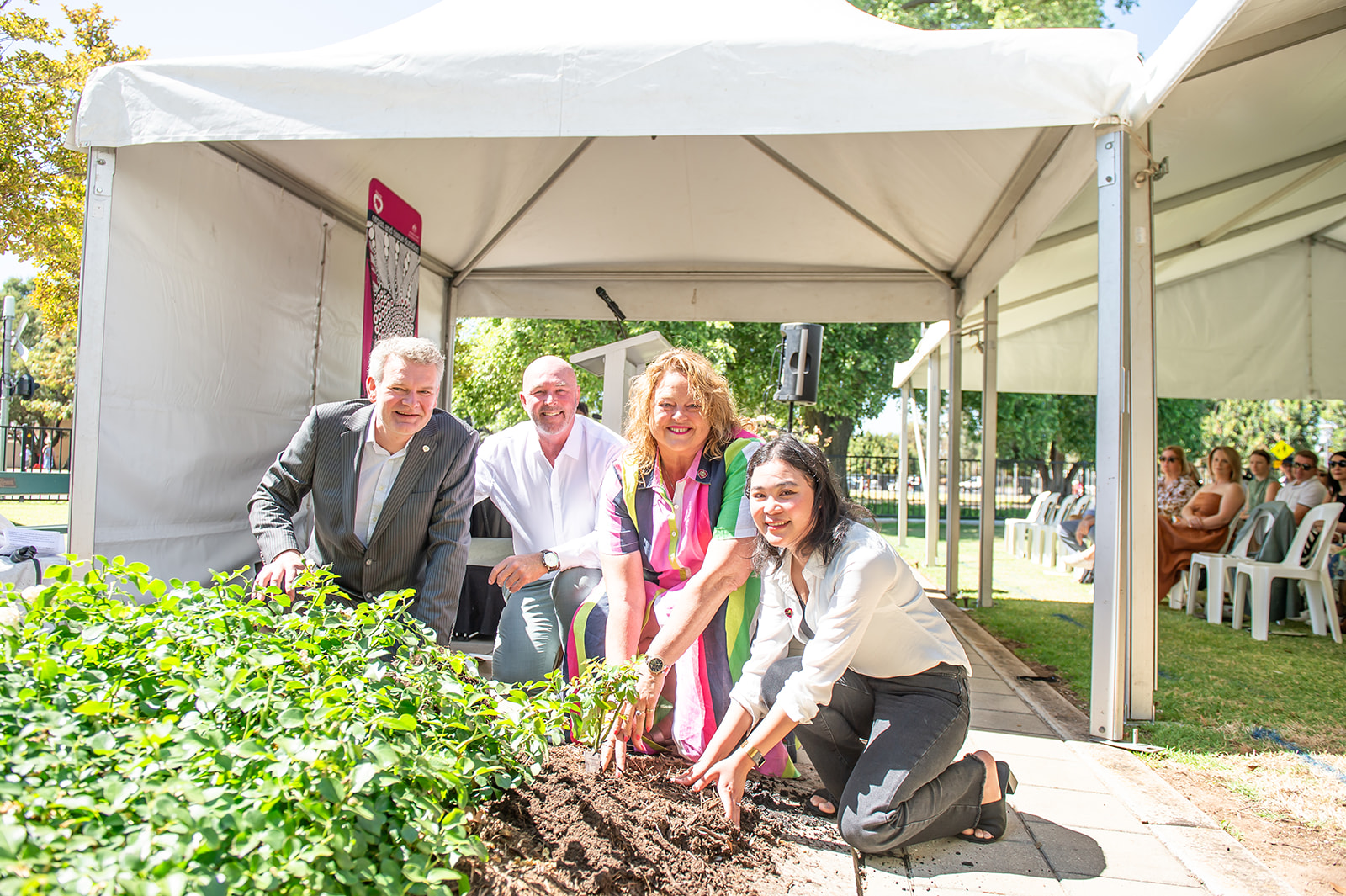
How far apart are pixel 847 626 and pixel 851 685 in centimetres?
A: 40

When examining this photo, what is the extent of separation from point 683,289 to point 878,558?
4965mm

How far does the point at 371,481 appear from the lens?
10.3ft

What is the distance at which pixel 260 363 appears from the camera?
427 centimetres

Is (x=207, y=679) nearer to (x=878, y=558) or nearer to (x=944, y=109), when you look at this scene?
(x=878, y=558)

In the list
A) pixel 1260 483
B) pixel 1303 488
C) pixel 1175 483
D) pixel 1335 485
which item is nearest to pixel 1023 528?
pixel 1175 483

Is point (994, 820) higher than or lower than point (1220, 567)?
lower

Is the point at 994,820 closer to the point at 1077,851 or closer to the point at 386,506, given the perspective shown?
the point at 1077,851

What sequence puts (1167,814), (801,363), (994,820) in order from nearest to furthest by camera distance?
(994,820) < (1167,814) < (801,363)

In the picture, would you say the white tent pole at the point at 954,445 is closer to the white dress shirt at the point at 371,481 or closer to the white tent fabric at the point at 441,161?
the white tent fabric at the point at 441,161

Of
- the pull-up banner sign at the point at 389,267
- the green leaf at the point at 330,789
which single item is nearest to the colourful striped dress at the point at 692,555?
the green leaf at the point at 330,789

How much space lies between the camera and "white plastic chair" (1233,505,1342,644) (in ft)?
19.1

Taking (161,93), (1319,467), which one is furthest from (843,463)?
(161,93)

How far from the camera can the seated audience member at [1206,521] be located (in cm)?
698

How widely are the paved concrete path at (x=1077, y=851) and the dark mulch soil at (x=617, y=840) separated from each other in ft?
0.51
